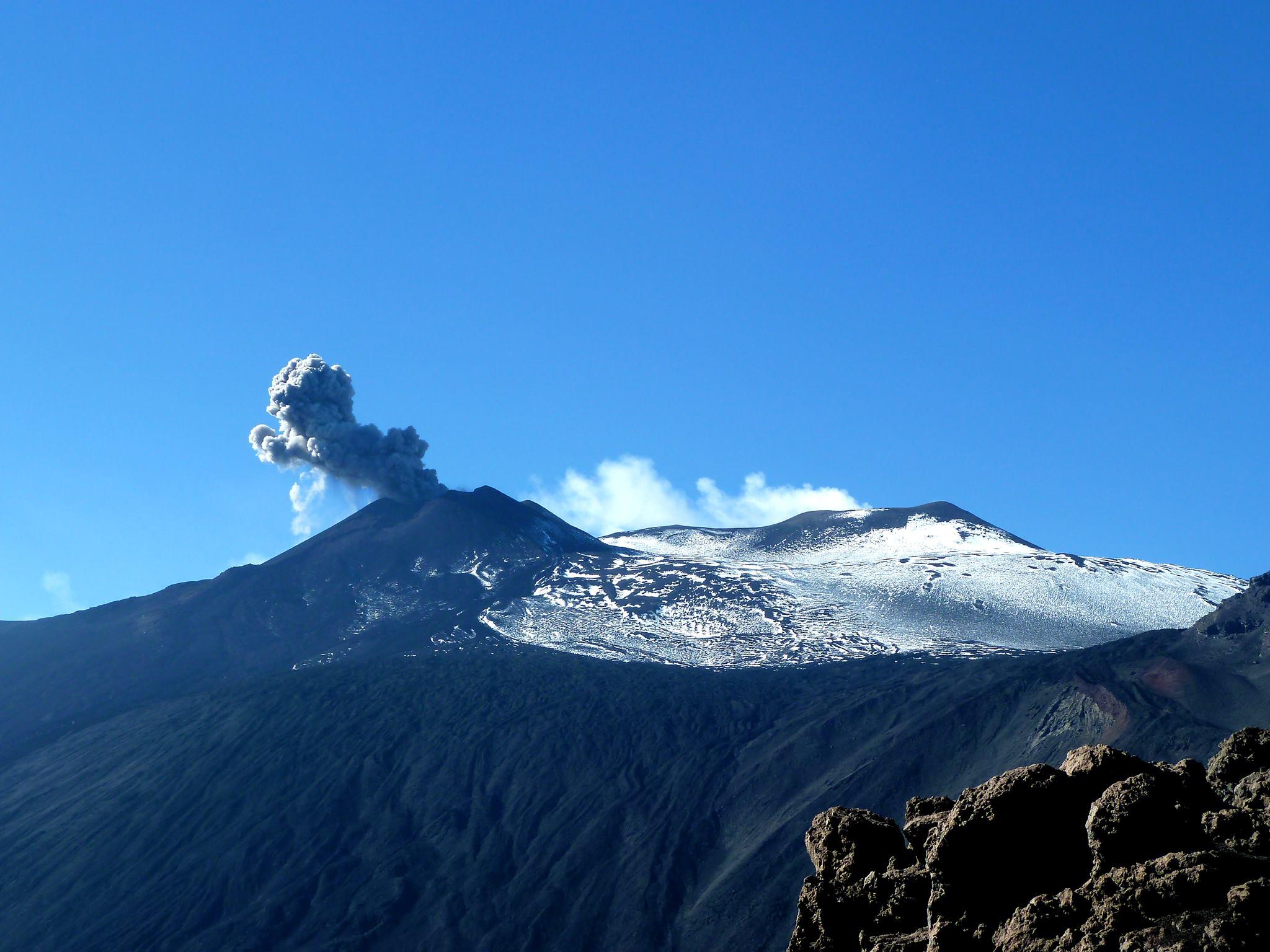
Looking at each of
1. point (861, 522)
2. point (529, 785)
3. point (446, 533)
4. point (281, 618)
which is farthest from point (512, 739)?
point (861, 522)

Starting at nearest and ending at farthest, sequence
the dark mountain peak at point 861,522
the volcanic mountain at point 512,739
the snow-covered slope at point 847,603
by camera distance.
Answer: the volcanic mountain at point 512,739 → the snow-covered slope at point 847,603 → the dark mountain peak at point 861,522

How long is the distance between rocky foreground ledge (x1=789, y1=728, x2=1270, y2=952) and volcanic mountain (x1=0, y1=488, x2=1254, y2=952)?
33251 millimetres

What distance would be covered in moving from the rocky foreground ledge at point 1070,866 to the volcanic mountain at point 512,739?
33.3m

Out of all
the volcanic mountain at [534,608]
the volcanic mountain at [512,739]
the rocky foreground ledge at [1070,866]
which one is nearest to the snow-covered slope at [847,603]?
the volcanic mountain at [534,608]

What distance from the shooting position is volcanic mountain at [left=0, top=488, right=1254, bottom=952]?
4731 centimetres

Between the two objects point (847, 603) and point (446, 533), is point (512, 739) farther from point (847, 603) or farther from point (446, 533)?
point (446, 533)

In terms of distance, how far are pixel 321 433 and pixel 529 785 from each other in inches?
2447

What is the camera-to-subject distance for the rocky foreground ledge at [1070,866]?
6230 mm

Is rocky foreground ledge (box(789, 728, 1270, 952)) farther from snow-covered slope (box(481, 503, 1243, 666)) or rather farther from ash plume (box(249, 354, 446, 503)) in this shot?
ash plume (box(249, 354, 446, 503))

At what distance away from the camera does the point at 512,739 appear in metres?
61.8

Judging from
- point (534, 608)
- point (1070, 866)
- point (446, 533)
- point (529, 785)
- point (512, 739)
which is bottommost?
point (529, 785)

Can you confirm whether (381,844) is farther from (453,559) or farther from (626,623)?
(453,559)

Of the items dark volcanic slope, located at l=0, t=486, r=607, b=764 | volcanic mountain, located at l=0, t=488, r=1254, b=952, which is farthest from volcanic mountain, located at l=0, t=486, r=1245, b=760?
volcanic mountain, located at l=0, t=488, r=1254, b=952

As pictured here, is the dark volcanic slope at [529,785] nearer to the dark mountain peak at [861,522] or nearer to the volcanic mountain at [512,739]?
the volcanic mountain at [512,739]
